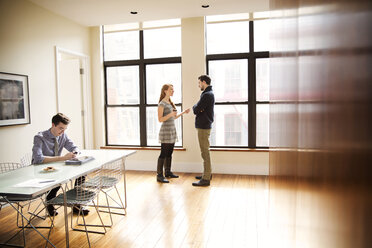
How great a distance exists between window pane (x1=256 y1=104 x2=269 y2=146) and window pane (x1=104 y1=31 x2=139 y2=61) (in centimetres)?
268

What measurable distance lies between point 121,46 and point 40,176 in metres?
3.89

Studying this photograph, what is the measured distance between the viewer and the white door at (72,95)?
5355 mm

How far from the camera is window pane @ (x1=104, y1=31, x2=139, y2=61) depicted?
578 cm

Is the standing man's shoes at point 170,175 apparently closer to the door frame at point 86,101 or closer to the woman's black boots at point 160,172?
the woman's black boots at point 160,172

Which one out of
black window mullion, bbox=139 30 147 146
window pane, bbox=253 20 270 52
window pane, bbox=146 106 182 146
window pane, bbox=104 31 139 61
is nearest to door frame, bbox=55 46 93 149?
window pane, bbox=104 31 139 61

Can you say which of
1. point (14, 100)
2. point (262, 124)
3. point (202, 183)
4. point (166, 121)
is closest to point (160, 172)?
point (202, 183)

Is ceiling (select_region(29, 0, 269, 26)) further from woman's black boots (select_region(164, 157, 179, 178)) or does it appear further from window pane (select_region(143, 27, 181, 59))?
woman's black boots (select_region(164, 157, 179, 178))

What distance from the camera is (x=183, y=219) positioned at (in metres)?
3.26

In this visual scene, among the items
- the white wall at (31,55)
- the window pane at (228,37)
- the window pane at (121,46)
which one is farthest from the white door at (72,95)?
the window pane at (228,37)

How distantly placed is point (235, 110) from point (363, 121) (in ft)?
17.6

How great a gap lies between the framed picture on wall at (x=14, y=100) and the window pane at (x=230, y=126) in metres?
3.22

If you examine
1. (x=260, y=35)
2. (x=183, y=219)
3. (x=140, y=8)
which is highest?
(x=140, y=8)

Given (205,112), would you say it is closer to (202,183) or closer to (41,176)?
(202,183)

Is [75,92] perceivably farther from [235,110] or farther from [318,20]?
[318,20]
